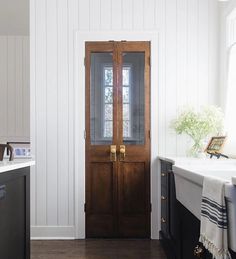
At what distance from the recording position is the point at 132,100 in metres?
3.93

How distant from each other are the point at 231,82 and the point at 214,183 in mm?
2490

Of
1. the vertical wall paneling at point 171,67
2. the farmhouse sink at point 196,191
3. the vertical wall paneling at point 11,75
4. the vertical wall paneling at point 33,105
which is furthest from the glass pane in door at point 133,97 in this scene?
the vertical wall paneling at point 11,75

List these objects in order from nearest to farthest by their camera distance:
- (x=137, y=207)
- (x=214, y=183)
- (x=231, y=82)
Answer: (x=214, y=183), (x=231, y=82), (x=137, y=207)

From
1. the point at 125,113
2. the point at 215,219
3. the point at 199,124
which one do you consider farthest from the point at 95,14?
the point at 215,219

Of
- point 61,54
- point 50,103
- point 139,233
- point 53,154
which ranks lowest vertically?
point 139,233

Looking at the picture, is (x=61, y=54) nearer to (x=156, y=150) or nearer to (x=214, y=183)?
(x=156, y=150)

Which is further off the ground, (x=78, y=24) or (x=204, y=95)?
(x=78, y=24)

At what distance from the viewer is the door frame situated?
3.88 metres

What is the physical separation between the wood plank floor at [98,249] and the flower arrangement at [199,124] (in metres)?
1.00

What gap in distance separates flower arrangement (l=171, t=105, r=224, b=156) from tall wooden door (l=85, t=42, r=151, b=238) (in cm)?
45

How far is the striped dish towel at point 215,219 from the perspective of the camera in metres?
1.25

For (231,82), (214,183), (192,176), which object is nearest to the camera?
(214,183)

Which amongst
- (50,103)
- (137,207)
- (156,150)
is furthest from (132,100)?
(137,207)

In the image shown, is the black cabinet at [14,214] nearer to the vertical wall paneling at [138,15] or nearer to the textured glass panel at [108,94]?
the textured glass panel at [108,94]
